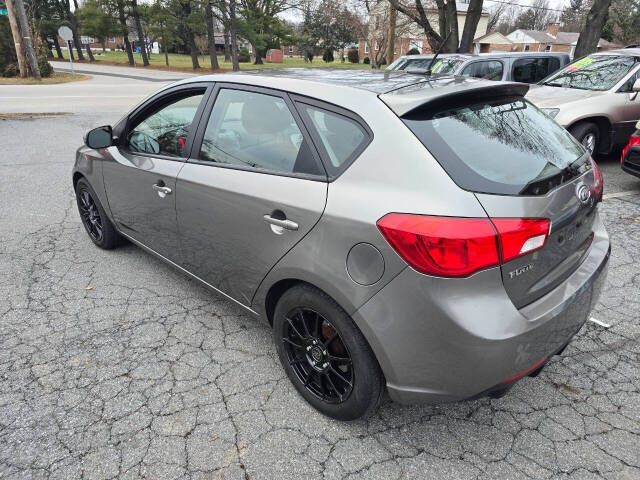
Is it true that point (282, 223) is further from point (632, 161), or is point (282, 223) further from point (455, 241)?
point (632, 161)

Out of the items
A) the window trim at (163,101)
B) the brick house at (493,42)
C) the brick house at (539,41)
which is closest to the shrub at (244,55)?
the brick house at (493,42)

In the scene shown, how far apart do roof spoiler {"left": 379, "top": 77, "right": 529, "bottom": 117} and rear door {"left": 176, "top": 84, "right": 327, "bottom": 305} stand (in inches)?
17.4

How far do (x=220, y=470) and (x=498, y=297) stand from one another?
1410 mm

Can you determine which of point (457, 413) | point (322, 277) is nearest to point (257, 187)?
point (322, 277)

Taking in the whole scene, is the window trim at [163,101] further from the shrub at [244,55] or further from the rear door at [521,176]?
the shrub at [244,55]

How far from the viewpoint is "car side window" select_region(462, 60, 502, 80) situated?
32.2 ft

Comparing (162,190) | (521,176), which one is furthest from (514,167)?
(162,190)

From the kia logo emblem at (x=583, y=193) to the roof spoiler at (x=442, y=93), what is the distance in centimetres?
60

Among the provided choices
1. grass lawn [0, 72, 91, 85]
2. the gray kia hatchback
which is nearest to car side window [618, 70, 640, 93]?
the gray kia hatchback

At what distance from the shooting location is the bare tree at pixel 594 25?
511 inches

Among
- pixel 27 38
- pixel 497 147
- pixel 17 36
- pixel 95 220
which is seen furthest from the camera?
pixel 27 38

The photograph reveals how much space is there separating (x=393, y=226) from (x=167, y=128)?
2.04 meters

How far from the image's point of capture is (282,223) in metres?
2.10

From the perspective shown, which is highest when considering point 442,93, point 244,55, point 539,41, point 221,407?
point 539,41
